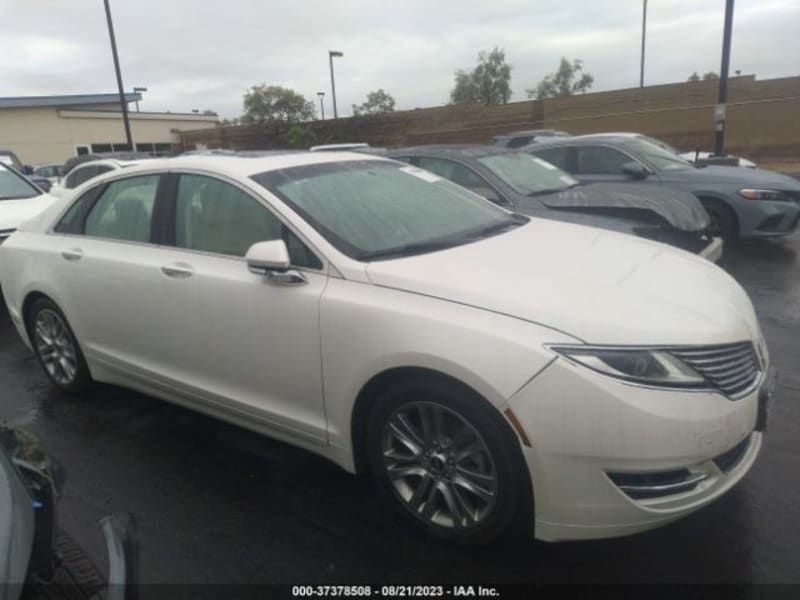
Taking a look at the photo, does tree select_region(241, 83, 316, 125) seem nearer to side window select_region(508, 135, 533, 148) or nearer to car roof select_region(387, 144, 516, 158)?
side window select_region(508, 135, 533, 148)

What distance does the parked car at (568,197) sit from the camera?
5730 mm

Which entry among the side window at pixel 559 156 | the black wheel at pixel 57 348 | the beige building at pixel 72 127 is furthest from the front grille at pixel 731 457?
the beige building at pixel 72 127

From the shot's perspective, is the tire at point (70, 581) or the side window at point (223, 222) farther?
the side window at point (223, 222)

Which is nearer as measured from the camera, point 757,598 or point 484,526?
A: point 757,598

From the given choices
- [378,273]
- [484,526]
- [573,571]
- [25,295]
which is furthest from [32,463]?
[25,295]

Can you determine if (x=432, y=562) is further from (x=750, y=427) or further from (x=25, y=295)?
(x=25, y=295)

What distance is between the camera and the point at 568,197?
20.7 feet

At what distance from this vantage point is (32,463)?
1.92 metres

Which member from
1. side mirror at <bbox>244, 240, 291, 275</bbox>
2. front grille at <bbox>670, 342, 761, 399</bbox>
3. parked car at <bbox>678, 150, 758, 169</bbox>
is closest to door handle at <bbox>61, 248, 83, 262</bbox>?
side mirror at <bbox>244, 240, 291, 275</bbox>

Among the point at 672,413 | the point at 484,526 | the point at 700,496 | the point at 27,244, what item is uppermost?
the point at 27,244

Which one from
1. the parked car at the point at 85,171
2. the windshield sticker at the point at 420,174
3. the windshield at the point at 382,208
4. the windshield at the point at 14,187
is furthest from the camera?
the parked car at the point at 85,171

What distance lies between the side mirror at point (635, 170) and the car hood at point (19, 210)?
6709 mm

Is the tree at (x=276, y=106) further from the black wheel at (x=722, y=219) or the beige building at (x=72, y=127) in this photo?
the black wheel at (x=722, y=219)

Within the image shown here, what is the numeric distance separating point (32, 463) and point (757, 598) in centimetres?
252
